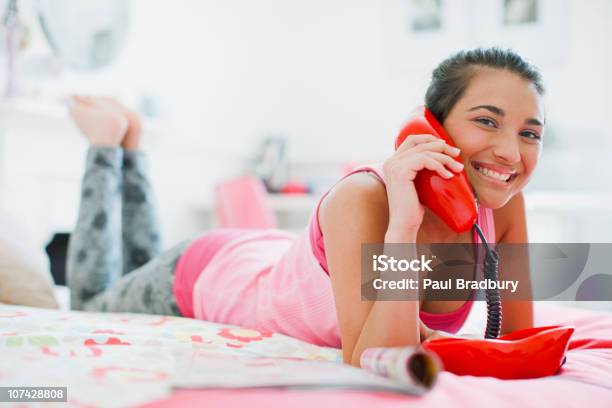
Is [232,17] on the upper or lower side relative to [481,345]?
upper

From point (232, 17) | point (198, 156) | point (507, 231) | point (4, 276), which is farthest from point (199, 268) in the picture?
point (232, 17)

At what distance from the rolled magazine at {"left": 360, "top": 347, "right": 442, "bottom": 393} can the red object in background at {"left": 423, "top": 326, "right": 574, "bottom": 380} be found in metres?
0.16

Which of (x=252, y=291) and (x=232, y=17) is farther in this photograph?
(x=232, y=17)

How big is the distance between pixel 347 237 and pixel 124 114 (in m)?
1.09

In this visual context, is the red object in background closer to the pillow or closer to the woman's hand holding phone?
the woman's hand holding phone

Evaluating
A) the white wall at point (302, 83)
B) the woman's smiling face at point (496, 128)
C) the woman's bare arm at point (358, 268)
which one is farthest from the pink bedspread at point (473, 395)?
the white wall at point (302, 83)

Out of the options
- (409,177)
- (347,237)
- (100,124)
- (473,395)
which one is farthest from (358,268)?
(100,124)

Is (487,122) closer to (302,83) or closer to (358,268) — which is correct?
(358,268)

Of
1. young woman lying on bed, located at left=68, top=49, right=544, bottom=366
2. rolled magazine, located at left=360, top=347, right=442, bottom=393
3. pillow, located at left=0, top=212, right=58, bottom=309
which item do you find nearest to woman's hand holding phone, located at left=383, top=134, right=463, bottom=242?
young woman lying on bed, located at left=68, top=49, right=544, bottom=366

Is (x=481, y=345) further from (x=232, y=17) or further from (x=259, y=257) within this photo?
(x=232, y=17)

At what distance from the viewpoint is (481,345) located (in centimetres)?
82

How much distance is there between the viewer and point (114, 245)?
165 centimetres

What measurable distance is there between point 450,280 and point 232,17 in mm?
2855

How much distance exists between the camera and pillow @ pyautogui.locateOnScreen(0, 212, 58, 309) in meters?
1.37
